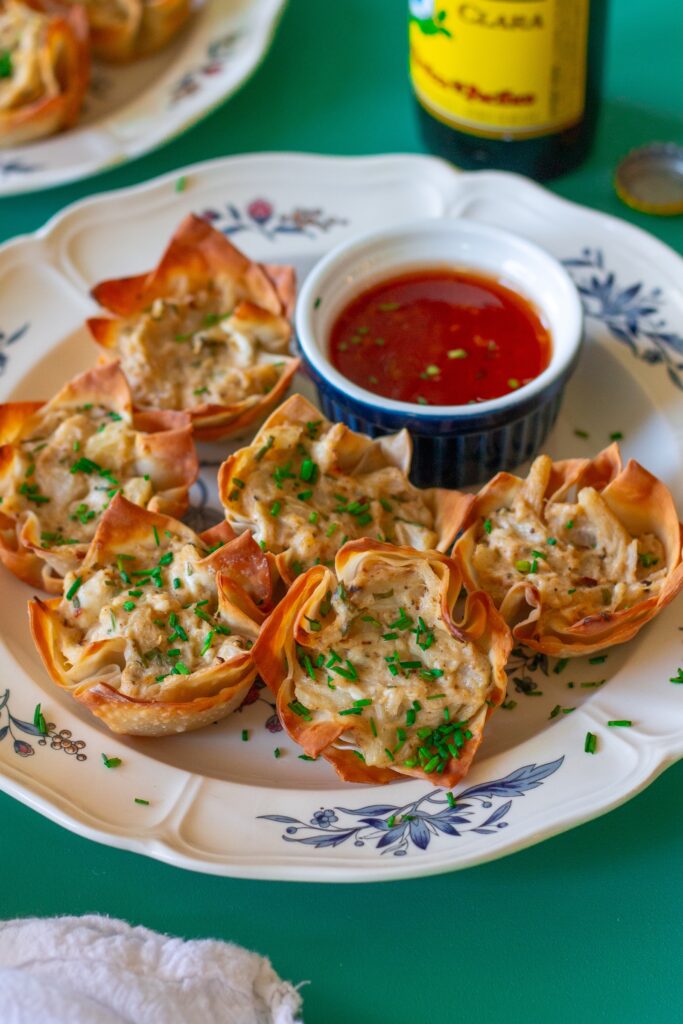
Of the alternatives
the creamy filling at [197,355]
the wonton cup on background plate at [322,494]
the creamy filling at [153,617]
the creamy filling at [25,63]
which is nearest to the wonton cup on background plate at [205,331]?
the creamy filling at [197,355]

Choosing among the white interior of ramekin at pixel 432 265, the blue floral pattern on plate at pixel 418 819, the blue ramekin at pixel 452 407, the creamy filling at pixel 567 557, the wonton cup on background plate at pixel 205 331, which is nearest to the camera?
the blue floral pattern on plate at pixel 418 819

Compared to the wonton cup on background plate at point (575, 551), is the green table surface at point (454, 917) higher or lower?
lower

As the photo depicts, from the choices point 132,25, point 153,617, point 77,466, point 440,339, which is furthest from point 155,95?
point 153,617

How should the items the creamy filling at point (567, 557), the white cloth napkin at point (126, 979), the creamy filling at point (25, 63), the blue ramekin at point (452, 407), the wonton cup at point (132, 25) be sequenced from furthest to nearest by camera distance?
the wonton cup at point (132, 25) < the creamy filling at point (25, 63) < the blue ramekin at point (452, 407) < the creamy filling at point (567, 557) < the white cloth napkin at point (126, 979)

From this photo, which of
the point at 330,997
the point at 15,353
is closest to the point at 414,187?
the point at 15,353

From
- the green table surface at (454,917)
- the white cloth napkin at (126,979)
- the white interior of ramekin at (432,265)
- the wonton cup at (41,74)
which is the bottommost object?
the green table surface at (454,917)

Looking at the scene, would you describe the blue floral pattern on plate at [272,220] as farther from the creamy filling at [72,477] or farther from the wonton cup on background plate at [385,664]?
the wonton cup on background plate at [385,664]

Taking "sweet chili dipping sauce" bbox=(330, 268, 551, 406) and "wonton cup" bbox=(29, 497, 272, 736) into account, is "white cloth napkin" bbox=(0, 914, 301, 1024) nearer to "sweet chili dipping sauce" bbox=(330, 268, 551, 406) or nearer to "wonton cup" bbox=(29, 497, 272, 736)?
"wonton cup" bbox=(29, 497, 272, 736)

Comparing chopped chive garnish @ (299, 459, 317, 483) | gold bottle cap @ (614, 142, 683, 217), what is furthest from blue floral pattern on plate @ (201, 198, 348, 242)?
chopped chive garnish @ (299, 459, 317, 483)
